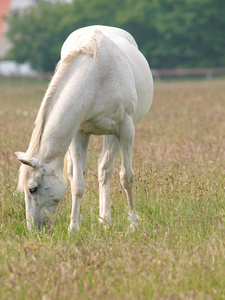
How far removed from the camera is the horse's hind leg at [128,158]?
5.02m

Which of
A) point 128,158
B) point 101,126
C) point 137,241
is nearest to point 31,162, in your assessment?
point 101,126

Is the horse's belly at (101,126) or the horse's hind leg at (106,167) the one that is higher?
the horse's belly at (101,126)

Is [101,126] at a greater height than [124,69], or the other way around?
[124,69]

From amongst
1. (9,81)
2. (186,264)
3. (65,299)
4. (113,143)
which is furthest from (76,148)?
(9,81)

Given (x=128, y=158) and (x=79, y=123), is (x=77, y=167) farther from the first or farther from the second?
(x=79, y=123)

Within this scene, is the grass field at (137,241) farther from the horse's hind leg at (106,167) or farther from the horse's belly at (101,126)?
the horse's belly at (101,126)

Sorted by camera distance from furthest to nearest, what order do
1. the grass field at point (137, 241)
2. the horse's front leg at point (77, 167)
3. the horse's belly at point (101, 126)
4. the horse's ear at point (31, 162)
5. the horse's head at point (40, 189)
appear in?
the horse's front leg at point (77, 167), the horse's belly at point (101, 126), the horse's head at point (40, 189), the horse's ear at point (31, 162), the grass field at point (137, 241)

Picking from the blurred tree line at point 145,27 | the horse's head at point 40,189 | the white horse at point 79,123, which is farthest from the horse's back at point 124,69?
the blurred tree line at point 145,27

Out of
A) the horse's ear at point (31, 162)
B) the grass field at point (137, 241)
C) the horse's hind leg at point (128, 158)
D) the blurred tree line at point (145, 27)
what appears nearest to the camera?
the grass field at point (137, 241)

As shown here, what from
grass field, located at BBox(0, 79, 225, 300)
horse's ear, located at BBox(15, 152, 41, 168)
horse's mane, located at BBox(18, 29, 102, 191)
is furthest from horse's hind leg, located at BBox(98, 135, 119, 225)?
horse's ear, located at BBox(15, 152, 41, 168)

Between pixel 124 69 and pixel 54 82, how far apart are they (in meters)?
0.82

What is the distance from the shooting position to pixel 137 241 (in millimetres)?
4176

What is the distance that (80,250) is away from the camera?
3.96 meters

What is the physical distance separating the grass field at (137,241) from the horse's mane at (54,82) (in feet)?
2.08
